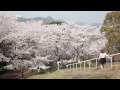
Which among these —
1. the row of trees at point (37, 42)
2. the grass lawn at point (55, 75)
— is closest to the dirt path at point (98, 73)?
the grass lawn at point (55, 75)

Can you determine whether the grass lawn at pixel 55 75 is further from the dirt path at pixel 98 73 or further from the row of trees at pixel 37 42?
the row of trees at pixel 37 42

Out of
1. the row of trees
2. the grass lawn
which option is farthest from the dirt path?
the row of trees

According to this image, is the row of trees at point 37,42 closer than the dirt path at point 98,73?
No

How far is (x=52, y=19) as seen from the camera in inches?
389

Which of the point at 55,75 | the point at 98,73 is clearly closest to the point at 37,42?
the point at 55,75

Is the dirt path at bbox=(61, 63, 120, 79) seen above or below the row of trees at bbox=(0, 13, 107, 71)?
below

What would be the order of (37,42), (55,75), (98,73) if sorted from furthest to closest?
(37,42) < (55,75) < (98,73)

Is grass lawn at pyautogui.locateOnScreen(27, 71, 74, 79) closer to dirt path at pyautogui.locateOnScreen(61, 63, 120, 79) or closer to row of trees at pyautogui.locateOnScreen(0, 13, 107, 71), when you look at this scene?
dirt path at pyautogui.locateOnScreen(61, 63, 120, 79)

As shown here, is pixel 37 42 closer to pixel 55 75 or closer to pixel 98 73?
pixel 55 75

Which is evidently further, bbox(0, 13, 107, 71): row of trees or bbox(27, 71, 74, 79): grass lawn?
bbox(0, 13, 107, 71): row of trees

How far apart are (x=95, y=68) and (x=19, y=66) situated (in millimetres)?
2579
